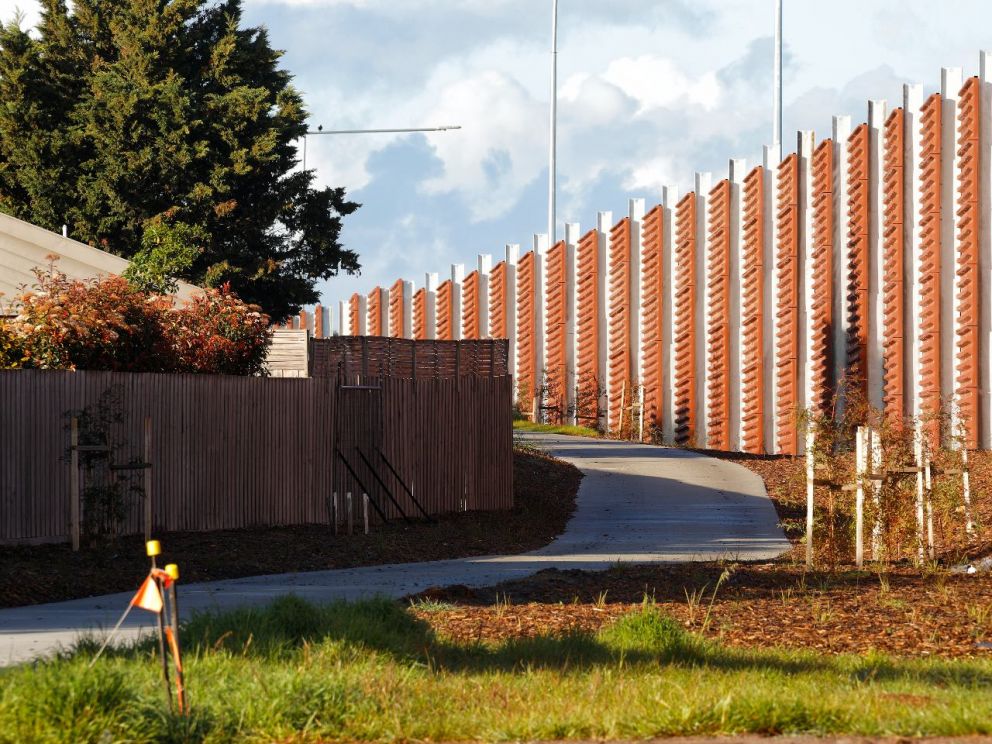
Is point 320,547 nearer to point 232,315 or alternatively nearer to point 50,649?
point 232,315

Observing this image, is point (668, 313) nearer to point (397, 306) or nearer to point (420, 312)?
point (420, 312)

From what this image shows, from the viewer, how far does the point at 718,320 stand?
3631cm

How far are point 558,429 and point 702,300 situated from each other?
503 centimetres

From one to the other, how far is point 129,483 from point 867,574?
836 centimetres

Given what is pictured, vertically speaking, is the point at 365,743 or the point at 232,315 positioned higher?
the point at 232,315

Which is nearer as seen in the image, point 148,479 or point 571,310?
point 148,479

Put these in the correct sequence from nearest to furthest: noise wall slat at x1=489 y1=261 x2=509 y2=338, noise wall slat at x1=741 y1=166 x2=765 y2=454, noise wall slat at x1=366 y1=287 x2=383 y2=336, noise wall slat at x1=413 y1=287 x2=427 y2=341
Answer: noise wall slat at x1=741 y1=166 x2=765 y2=454 < noise wall slat at x1=489 y1=261 x2=509 y2=338 < noise wall slat at x1=413 y1=287 x2=427 y2=341 < noise wall slat at x1=366 y1=287 x2=383 y2=336

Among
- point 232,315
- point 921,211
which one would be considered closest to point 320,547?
point 232,315


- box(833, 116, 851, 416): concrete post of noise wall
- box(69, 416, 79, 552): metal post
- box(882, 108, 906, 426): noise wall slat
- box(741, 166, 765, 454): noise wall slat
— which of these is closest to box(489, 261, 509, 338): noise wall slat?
box(741, 166, 765, 454): noise wall slat

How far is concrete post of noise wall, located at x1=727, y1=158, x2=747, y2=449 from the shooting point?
35969 millimetres

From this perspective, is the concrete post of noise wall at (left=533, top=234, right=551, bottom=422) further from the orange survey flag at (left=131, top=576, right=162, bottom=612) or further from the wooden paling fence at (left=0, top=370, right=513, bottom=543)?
the orange survey flag at (left=131, top=576, right=162, bottom=612)

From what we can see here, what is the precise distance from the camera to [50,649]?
9680 mm

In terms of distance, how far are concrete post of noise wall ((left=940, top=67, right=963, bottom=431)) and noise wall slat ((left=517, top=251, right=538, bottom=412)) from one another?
42.4 feet

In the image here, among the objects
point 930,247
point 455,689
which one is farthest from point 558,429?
point 455,689
